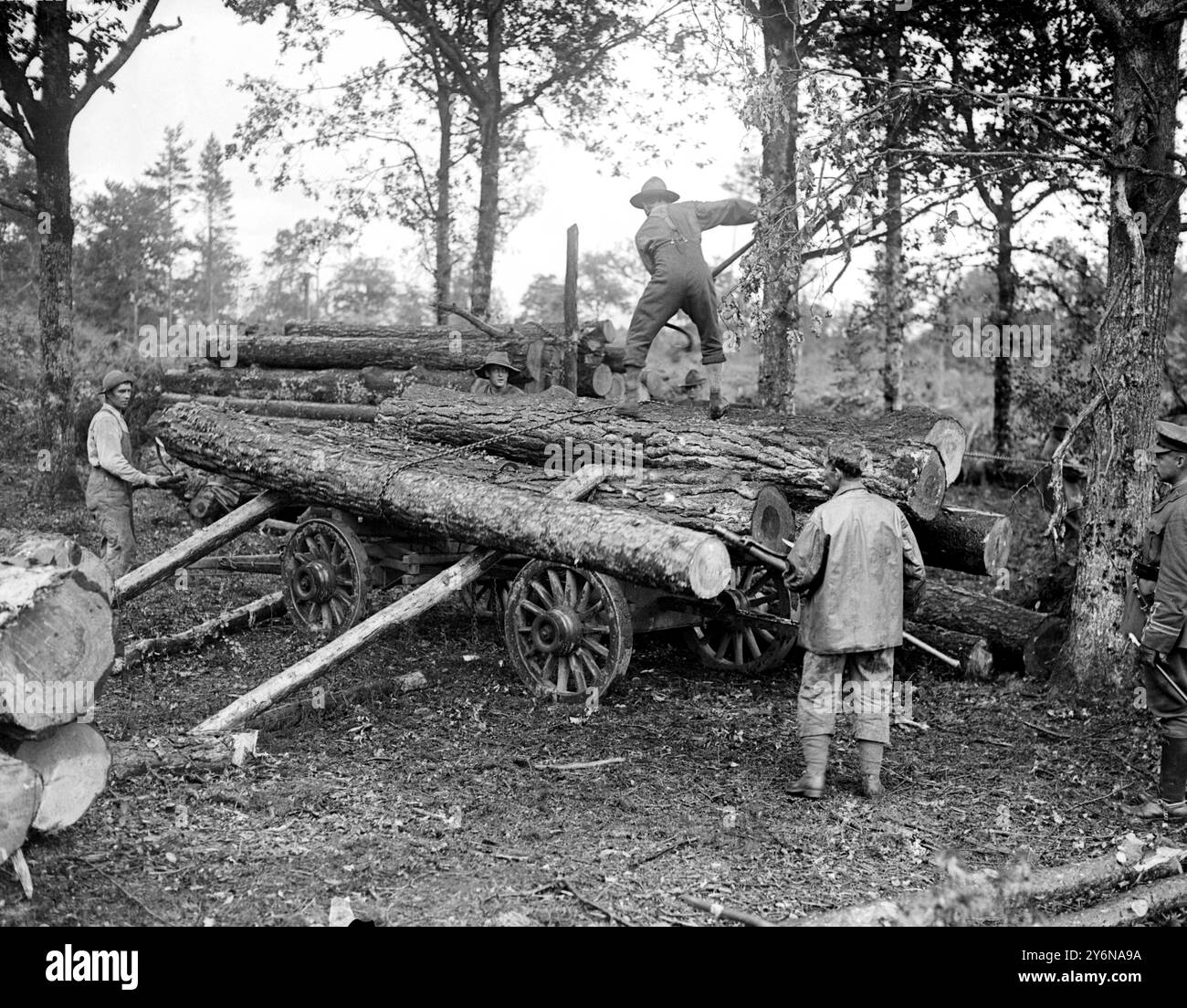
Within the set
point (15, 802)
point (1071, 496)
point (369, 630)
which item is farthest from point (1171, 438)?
point (15, 802)

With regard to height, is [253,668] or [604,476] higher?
[604,476]

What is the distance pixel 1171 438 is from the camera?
18.6ft

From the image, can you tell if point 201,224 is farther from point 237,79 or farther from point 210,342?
point 210,342

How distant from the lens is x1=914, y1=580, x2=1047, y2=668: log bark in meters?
8.05

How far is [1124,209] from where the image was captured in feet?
22.2

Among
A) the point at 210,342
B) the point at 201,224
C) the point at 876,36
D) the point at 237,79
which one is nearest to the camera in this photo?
the point at 876,36

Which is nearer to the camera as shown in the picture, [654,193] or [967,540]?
[967,540]

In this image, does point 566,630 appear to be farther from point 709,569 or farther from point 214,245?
point 214,245

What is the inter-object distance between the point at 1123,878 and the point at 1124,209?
429 centimetres

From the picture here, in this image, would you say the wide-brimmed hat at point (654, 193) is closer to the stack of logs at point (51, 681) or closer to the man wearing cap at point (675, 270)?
the man wearing cap at point (675, 270)

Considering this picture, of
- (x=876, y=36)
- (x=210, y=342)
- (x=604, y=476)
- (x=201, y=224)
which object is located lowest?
(x=604, y=476)

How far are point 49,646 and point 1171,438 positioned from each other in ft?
18.5

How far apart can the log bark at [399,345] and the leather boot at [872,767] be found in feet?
22.3
